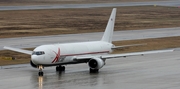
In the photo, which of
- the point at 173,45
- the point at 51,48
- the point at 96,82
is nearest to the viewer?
the point at 96,82

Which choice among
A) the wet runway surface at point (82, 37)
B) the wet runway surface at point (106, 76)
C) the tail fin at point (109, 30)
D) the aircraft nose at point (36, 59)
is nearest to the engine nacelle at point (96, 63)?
the wet runway surface at point (106, 76)

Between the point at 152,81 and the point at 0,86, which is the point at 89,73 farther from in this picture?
the point at 0,86

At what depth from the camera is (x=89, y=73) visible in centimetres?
5719

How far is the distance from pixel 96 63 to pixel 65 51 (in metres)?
3.45

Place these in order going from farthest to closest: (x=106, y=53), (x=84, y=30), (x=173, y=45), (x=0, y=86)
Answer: (x=84, y=30) → (x=173, y=45) → (x=106, y=53) → (x=0, y=86)

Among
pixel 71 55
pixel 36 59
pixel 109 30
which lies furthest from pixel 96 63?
pixel 109 30

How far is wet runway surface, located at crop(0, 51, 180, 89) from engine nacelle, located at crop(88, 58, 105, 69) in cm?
85

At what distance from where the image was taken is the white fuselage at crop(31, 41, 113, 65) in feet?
178

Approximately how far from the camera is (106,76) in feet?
182

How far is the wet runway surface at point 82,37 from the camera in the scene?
82.1m

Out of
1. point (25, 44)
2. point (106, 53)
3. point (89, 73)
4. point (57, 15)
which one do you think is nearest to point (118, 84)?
point (89, 73)

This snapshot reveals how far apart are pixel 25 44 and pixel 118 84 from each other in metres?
33.0

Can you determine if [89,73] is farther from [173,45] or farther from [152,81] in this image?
[173,45]

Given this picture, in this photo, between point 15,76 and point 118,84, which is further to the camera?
point 15,76
